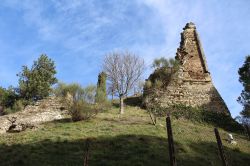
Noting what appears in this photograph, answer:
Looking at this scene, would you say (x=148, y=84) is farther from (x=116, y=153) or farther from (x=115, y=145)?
(x=116, y=153)

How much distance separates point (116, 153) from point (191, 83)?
52.8 ft

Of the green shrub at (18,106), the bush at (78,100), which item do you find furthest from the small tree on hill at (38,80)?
the bush at (78,100)

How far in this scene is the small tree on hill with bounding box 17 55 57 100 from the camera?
3394cm

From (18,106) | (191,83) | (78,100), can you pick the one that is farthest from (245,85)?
(18,106)

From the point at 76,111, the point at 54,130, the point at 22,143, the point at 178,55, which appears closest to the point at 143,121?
the point at 76,111

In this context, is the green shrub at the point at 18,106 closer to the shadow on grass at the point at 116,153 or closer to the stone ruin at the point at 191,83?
the stone ruin at the point at 191,83

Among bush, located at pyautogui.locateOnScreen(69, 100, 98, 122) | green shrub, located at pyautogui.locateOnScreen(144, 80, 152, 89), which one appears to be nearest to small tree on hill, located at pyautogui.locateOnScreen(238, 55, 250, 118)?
green shrub, located at pyautogui.locateOnScreen(144, 80, 152, 89)

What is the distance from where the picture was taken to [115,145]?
17.1m

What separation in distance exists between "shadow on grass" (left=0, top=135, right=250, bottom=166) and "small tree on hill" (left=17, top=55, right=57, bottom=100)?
16489 mm

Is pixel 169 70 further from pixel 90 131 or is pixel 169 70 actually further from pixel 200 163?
pixel 200 163

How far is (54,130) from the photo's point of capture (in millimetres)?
20781

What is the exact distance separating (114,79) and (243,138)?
12098 millimetres

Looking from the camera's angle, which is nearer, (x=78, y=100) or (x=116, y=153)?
(x=116, y=153)

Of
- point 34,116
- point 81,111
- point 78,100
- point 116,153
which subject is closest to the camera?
point 116,153
